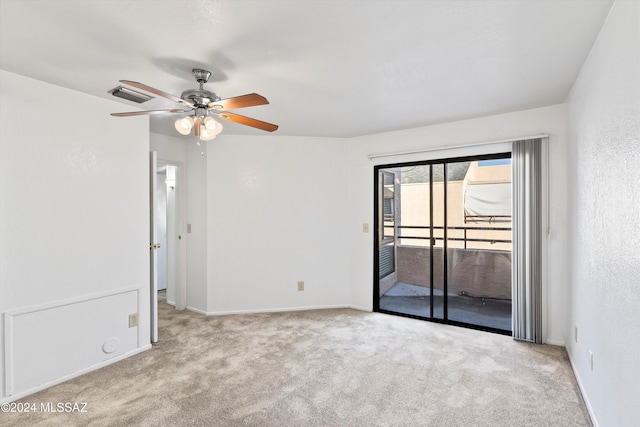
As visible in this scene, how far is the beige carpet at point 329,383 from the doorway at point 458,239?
18.7 inches

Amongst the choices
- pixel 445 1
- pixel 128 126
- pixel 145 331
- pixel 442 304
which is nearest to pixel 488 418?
pixel 442 304

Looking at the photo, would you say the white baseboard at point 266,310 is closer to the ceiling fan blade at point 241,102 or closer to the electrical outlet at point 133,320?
the electrical outlet at point 133,320

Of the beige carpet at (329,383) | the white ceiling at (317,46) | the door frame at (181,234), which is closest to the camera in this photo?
the white ceiling at (317,46)

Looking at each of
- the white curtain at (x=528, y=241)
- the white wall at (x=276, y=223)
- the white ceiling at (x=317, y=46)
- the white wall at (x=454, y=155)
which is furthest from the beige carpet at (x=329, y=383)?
the white ceiling at (x=317, y=46)

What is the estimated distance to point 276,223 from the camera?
4.48m

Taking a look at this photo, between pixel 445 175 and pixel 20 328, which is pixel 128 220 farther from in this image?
pixel 445 175

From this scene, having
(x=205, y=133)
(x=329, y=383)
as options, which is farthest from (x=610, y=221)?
(x=205, y=133)

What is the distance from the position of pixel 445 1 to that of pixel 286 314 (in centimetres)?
376

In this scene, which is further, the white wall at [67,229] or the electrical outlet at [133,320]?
the electrical outlet at [133,320]

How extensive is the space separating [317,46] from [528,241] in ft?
9.20

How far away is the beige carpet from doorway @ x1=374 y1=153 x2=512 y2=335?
0.48 metres

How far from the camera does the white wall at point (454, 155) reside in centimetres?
319

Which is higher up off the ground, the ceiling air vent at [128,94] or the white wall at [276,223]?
the ceiling air vent at [128,94]

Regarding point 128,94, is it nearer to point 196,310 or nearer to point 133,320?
point 133,320
